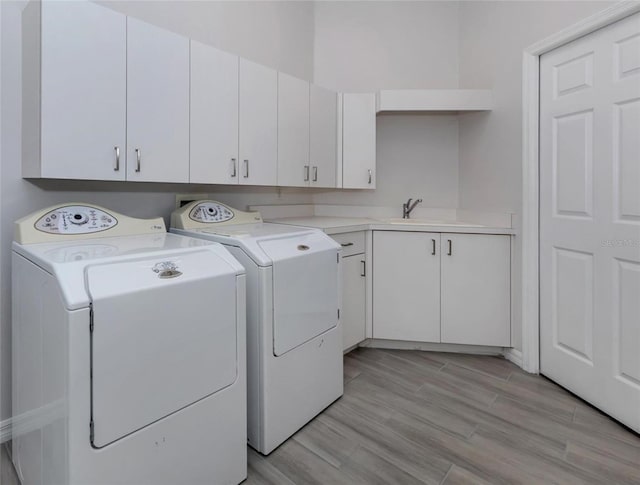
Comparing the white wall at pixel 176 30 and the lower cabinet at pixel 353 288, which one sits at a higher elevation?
the white wall at pixel 176 30

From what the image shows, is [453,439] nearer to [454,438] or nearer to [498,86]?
[454,438]

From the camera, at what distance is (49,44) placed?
1478 mm

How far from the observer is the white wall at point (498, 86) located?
228cm

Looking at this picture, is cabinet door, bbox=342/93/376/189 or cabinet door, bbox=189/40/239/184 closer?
cabinet door, bbox=189/40/239/184

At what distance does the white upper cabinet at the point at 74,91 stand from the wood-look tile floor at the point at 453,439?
52.6 inches

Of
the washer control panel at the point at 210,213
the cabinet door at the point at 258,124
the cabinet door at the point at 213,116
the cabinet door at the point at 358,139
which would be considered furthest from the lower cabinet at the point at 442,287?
the cabinet door at the point at 213,116

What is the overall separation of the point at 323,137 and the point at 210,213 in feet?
3.41

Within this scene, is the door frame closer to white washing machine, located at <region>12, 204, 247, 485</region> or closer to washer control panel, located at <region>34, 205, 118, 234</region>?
white washing machine, located at <region>12, 204, 247, 485</region>

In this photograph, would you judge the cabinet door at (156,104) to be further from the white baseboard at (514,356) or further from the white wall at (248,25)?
the white baseboard at (514,356)

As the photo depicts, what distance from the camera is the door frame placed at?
231 centimetres

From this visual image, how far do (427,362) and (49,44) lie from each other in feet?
8.82

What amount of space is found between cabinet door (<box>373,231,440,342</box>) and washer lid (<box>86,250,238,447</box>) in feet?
4.85

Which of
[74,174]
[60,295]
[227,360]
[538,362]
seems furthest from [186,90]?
[538,362]

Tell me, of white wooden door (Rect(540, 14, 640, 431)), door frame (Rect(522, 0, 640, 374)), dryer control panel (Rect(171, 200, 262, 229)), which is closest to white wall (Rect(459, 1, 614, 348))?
door frame (Rect(522, 0, 640, 374))
